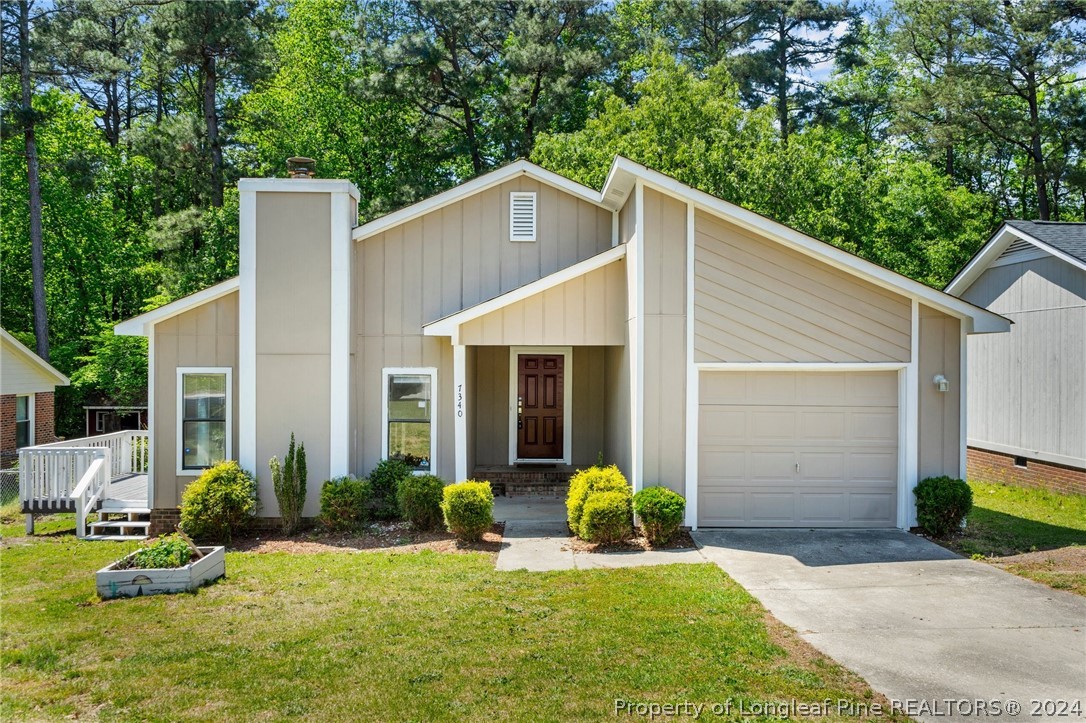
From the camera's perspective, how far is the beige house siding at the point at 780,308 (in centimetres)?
1027

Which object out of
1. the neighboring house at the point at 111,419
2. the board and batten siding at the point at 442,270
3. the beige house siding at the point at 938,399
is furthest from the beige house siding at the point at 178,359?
the neighboring house at the point at 111,419

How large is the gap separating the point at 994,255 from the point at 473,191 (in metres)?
11.3

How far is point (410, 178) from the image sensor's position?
81.0 feet

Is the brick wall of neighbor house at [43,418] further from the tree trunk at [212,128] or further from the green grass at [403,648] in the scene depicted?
the green grass at [403,648]

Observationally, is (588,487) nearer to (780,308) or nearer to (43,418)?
(780,308)

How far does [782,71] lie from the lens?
2739 cm

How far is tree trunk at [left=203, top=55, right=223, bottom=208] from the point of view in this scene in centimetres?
2362

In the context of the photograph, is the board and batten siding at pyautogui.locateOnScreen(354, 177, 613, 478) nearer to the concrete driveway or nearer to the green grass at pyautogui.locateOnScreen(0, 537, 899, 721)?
the green grass at pyautogui.locateOnScreen(0, 537, 899, 721)

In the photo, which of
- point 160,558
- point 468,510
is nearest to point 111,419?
point 160,558

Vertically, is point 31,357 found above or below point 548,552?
above

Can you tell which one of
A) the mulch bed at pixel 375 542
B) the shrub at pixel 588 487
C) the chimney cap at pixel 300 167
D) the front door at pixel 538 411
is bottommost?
the mulch bed at pixel 375 542

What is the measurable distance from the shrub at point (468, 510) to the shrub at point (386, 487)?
169 centimetres

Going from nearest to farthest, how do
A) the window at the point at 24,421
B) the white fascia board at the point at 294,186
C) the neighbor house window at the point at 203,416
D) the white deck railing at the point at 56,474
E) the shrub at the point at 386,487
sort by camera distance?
the white fascia board at the point at 294,186, the shrub at the point at 386,487, the neighbor house window at the point at 203,416, the white deck railing at the point at 56,474, the window at the point at 24,421

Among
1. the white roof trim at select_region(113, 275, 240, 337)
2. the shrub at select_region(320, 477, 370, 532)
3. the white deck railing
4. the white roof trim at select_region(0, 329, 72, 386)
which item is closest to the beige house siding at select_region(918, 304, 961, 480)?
the shrub at select_region(320, 477, 370, 532)
